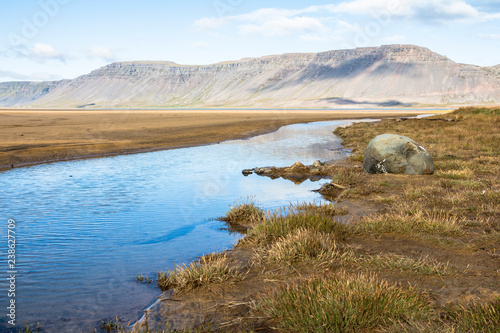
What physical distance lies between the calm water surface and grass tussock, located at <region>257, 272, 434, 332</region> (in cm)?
197

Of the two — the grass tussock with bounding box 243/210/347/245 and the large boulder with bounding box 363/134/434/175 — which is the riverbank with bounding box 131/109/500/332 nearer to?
the grass tussock with bounding box 243/210/347/245

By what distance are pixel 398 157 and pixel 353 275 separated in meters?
10.5

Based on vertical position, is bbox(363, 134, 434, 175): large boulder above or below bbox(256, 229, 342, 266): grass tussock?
above

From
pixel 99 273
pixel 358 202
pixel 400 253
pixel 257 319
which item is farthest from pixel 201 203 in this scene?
pixel 257 319

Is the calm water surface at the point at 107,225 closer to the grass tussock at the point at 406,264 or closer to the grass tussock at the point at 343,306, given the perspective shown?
the grass tussock at the point at 343,306

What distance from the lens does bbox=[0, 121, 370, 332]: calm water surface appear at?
17.9ft

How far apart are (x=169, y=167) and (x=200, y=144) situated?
34.3ft

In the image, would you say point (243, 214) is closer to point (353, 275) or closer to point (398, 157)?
point (353, 275)

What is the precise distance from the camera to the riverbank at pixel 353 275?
3.99 m

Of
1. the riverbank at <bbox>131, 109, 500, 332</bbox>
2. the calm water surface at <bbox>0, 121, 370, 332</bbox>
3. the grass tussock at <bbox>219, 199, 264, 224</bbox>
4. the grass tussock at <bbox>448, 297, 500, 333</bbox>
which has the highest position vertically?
the grass tussock at <bbox>448, 297, 500, 333</bbox>

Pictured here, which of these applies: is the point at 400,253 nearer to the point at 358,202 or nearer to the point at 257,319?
the point at 257,319

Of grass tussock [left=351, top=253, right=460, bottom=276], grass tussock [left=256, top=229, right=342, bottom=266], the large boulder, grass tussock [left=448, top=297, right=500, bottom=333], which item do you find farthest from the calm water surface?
grass tussock [left=448, top=297, right=500, bottom=333]

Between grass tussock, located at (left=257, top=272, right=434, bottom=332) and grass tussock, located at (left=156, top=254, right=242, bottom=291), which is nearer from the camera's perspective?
grass tussock, located at (left=257, top=272, right=434, bottom=332)

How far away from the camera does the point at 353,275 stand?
4777 mm
